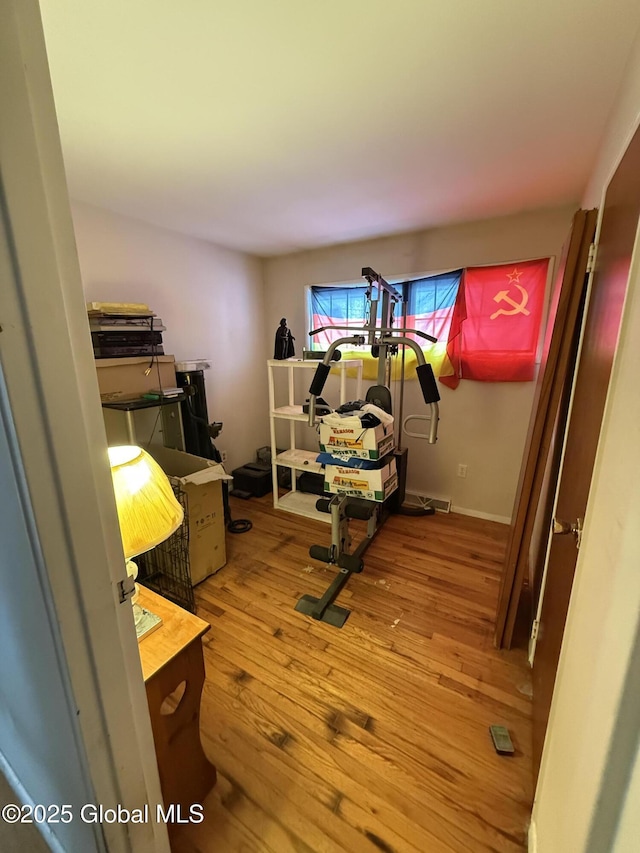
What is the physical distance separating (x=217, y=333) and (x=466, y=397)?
2276mm

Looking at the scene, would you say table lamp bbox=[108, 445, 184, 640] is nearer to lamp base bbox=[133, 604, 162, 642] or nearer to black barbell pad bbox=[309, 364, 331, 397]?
lamp base bbox=[133, 604, 162, 642]

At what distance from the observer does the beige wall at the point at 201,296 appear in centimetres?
231

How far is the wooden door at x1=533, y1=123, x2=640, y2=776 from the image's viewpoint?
865mm

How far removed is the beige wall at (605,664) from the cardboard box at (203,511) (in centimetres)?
173

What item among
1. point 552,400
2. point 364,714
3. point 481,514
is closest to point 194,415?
point 364,714

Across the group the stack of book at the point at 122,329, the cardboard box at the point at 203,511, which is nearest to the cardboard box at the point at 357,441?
the cardboard box at the point at 203,511

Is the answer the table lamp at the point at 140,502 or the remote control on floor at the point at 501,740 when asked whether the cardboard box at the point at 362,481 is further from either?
the table lamp at the point at 140,502

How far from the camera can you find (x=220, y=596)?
2.05 meters

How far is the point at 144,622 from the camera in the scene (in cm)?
104

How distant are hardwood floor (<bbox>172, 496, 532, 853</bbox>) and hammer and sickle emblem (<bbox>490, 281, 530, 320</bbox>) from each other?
1.81m

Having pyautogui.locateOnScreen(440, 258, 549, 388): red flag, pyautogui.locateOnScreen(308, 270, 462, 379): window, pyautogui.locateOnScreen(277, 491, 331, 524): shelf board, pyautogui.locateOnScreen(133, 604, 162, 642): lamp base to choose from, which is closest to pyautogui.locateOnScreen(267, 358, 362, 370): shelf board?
pyautogui.locateOnScreen(308, 270, 462, 379): window

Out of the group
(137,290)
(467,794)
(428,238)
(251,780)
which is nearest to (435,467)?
(428,238)

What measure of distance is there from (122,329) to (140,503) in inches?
68.5

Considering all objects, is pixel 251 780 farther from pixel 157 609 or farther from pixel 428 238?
pixel 428 238
